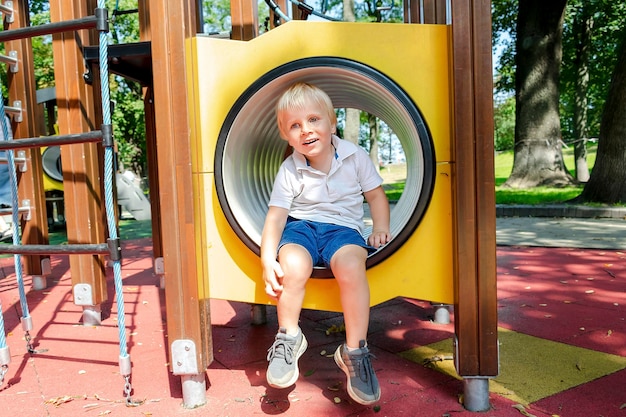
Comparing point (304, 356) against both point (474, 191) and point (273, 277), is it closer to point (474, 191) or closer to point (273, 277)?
point (273, 277)

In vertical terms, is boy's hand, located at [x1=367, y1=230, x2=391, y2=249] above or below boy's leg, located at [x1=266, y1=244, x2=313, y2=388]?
above

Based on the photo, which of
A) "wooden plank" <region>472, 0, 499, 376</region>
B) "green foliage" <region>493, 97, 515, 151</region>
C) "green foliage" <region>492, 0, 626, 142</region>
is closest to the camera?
"wooden plank" <region>472, 0, 499, 376</region>

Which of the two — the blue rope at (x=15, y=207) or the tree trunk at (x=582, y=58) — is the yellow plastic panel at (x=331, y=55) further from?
the tree trunk at (x=582, y=58)

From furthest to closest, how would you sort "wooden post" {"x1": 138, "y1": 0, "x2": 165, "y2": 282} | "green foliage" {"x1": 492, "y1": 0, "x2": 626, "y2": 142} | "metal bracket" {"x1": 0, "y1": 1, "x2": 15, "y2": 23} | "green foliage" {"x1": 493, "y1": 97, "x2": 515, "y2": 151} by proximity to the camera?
"green foliage" {"x1": 493, "y1": 97, "x2": 515, "y2": 151} → "green foliage" {"x1": 492, "y1": 0, "x2": 626, "y2": 142} → "metal bracket" {"x1": 0, "y1": 1, "x2": 15, "y2": 23} → "wooden post" {"x1": 138, "y1": 0, "x2": 165, "y2": 282}

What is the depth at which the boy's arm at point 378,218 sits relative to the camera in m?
2.12

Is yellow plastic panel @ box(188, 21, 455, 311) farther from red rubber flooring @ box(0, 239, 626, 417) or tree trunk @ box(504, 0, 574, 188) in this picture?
tree trunk @ box(504, 0, 574, 188)

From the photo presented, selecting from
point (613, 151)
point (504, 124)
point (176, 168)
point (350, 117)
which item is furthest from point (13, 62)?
point (504, 124)

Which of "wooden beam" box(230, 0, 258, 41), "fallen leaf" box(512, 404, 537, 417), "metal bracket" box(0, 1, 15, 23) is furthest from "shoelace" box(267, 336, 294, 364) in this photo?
"metal bracket" box(0, 1, 15, 23)

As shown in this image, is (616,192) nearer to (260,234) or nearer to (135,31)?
(260,234)

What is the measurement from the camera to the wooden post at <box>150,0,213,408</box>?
1.94 meters

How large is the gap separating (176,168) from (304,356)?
1124 mm

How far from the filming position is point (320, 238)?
7.04 ft

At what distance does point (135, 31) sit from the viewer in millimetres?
23516

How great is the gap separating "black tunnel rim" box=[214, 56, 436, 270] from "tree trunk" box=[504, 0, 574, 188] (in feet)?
37.0
